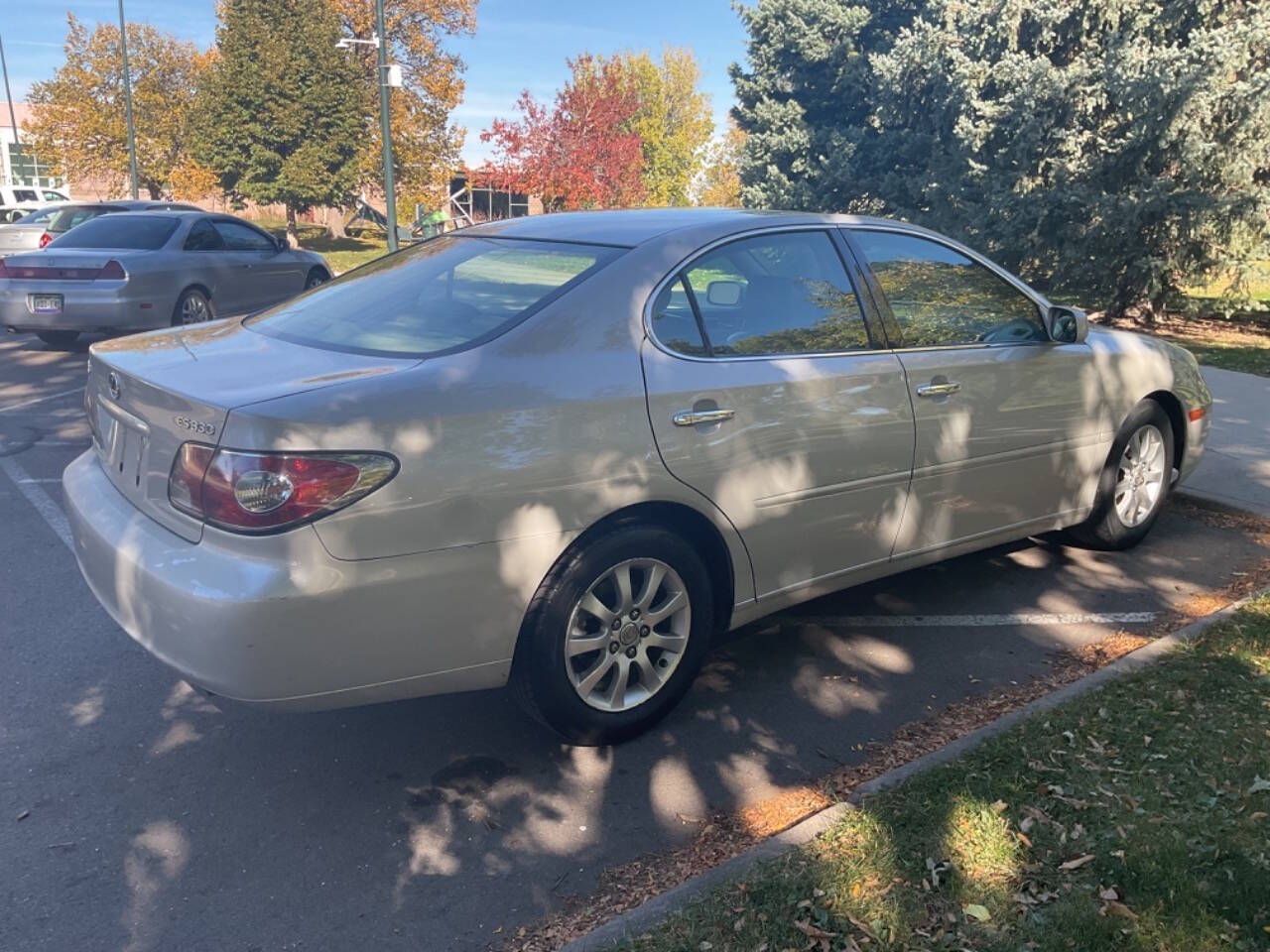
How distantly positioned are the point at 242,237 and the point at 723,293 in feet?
32.2

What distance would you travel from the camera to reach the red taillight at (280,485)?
2.78 meters

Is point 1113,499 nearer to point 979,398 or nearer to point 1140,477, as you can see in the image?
point 1140,477

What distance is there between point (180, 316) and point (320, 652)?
924cm

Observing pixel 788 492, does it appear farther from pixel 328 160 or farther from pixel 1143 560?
pixel 328 160

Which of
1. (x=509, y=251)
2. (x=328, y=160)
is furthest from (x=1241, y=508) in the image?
(x=328, y=160)

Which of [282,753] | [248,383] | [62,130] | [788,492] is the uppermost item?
[62,130]

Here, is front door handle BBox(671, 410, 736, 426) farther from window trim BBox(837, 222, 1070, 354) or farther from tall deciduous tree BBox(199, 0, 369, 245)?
tall deciduous tree BBox(199, 0, 369, 245)

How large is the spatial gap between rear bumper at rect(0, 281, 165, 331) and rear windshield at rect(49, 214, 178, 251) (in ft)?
2.59

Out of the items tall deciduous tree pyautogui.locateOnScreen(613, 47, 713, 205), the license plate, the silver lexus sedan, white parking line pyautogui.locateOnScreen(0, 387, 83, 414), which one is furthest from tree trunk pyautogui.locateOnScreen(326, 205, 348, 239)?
the silver lexus sedan

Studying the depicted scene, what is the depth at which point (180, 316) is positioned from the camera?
36.0ft

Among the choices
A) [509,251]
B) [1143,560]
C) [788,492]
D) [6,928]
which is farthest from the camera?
[1143,560]

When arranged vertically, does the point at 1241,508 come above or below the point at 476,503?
below

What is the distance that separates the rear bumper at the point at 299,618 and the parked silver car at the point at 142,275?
7770 mm

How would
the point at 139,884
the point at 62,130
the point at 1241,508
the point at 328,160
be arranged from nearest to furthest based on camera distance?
the point at 139,884, the point at 1241,508, the point at 328,160, the point at 62,130
